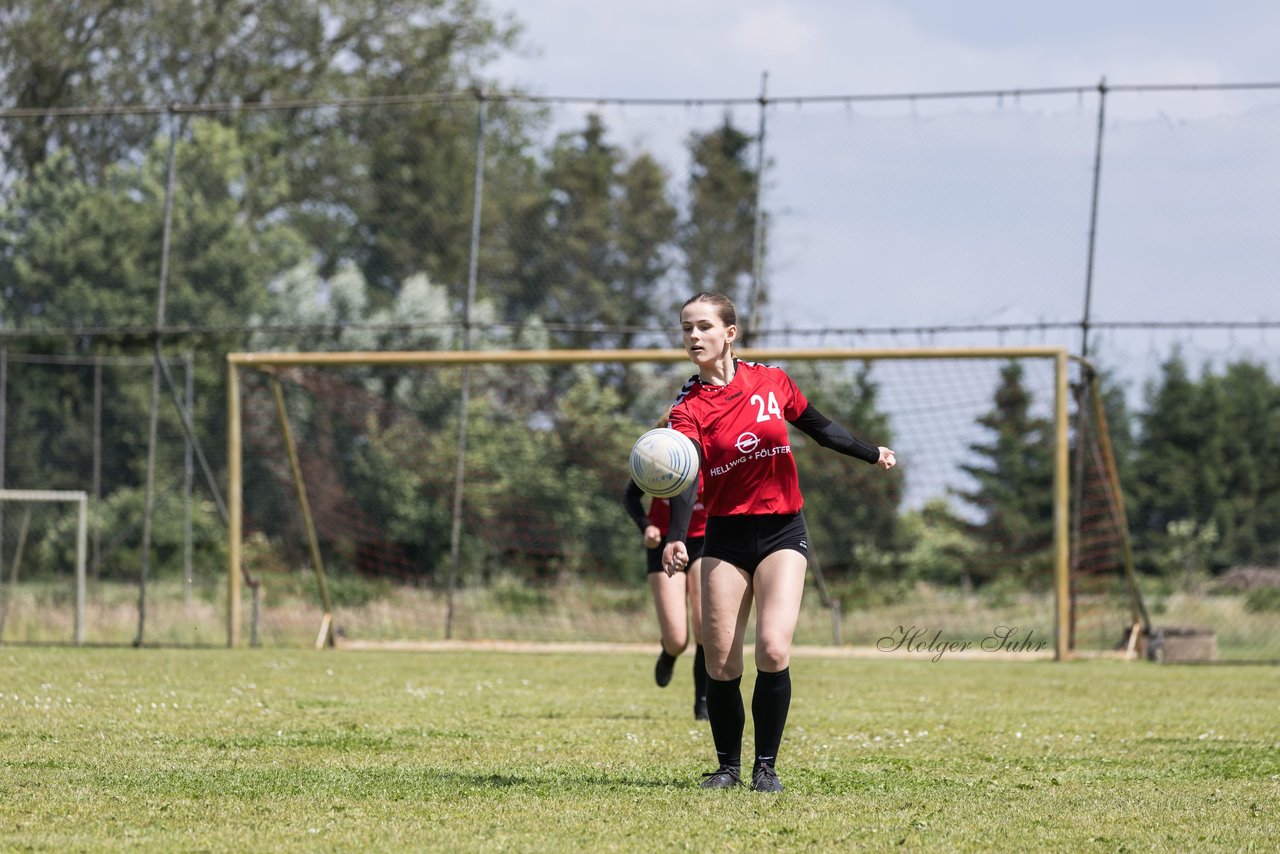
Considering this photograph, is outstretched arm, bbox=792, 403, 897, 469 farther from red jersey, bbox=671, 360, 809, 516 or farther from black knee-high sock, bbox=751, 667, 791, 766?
black knee-high sock, bbox=751, 667, 791, 766

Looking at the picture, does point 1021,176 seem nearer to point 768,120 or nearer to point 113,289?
point 768,120

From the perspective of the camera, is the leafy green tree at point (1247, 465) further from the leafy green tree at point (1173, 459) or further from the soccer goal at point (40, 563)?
the soccer goal at point (40, 563)

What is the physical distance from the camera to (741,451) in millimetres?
6188

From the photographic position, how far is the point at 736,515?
6195 mm

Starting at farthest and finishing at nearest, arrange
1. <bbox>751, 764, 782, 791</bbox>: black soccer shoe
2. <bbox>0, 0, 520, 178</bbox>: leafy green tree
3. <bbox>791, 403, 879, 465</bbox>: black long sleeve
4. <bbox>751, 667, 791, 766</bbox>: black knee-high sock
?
<bbox>0, 0, 520, 178</bbox>: leafy green tree → <bbox>791, 403, 879, 465</bbox>: black long sleeve → <bbox>751, 667, 791, 766</bbox>: black knee-high sock → <bbox>751, 764, 782, 791</bbox>: black soccer shoe

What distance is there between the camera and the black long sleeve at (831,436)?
6.40 metres

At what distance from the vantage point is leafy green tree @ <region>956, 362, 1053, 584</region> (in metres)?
17.3

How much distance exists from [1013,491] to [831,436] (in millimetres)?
11636

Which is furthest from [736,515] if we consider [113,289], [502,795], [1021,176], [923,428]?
[113,289]

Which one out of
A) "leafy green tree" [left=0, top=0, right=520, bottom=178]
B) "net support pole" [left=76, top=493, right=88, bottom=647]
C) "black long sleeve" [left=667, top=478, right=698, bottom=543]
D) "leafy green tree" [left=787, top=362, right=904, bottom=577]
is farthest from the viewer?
"leafy green tree" [left=0, top=0, right=520, bottom=178]

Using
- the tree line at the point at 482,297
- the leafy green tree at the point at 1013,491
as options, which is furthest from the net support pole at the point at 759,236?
the leafy green tree at the point at 1013,491

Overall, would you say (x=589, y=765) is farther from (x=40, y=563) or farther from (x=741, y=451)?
(x=40, y=563)

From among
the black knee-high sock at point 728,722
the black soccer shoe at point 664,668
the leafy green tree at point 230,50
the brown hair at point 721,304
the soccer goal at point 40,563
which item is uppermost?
the leafy green tree at point 230,50

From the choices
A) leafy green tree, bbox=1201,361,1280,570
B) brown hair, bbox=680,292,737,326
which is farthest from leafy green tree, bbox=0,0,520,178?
brown hair, bbox=680,292,737,326
